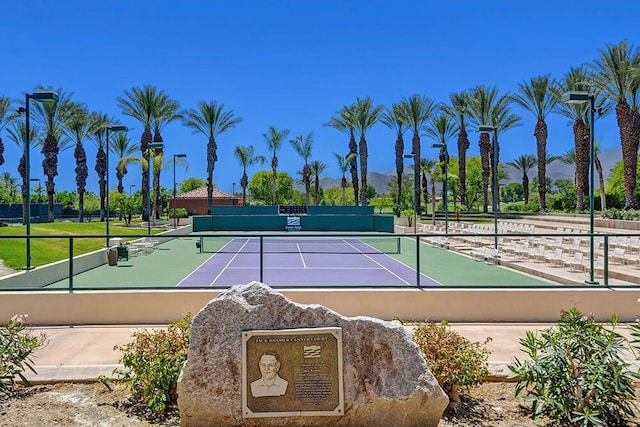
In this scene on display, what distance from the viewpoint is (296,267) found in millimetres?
14508

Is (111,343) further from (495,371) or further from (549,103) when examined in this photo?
(549,103)

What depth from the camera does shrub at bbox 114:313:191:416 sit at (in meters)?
4.94

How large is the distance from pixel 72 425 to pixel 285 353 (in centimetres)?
202

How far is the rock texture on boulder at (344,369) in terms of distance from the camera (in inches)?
174

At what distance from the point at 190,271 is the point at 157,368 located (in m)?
13.0

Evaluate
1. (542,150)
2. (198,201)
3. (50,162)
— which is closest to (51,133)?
(50,162)

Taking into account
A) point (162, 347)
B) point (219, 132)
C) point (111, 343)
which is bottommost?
point (111, 343)

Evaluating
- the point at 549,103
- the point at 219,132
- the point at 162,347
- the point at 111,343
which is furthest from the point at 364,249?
the point at 219,132

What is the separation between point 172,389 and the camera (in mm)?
5047

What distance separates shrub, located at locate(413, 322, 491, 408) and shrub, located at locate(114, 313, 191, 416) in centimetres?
239

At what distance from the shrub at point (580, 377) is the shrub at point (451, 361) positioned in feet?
1.38

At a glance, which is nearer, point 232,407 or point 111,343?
point 232,407

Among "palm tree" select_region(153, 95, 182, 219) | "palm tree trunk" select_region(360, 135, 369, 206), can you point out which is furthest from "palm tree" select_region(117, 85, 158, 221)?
"palm tree trunk" select_region(360, 135, 369, 206)

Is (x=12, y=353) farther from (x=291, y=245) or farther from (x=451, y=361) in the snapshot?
(x=291, y=245)
